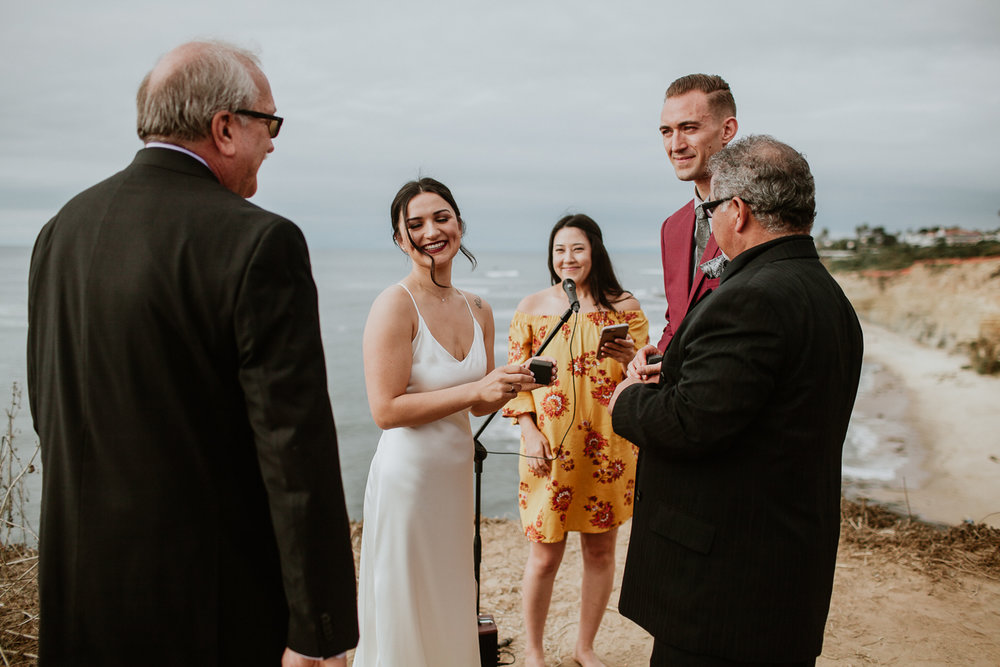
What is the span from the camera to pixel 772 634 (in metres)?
1.90

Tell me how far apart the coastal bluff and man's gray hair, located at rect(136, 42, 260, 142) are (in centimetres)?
987

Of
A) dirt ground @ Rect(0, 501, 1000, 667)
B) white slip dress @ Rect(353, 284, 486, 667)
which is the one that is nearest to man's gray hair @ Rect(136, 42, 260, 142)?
white slip dress @ Rect(353, 284, 486, 667)

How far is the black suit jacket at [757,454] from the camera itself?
1.82 m

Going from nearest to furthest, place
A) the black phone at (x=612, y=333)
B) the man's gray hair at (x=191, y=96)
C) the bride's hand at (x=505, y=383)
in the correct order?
the man's gray hair at (x=191, y=96) → the bride's hand at (x=505, y=383) → the black phone at (x=612, y=333)

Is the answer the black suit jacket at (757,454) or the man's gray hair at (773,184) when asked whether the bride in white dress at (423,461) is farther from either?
the man's gray hair at (773,184)

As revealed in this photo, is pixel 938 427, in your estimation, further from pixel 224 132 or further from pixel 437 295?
pixel 224 132

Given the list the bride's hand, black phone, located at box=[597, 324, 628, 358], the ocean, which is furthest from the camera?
the ocean

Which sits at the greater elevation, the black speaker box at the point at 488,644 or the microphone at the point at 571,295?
the microphone at the point at 571,295

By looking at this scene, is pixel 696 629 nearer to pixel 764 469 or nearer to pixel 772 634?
pixel 772 634

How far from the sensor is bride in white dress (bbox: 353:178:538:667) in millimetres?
2662

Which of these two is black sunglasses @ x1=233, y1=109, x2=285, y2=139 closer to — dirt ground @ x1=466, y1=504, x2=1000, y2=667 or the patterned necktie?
the patterned necktie

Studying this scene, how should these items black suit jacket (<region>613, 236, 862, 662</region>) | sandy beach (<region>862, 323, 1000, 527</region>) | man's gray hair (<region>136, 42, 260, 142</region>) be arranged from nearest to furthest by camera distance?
man's gray hair (<region>136, 42, 260, 142</region>)
black suit jacket (<region>613, 236, 862, 662</region>)
sandy beach (<region>862, 323, 1000, 527</region>)

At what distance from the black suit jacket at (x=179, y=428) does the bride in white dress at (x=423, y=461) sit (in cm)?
120

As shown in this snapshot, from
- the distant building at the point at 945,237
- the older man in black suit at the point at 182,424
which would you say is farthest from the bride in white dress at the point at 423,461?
the distant building at the point at 945,237
